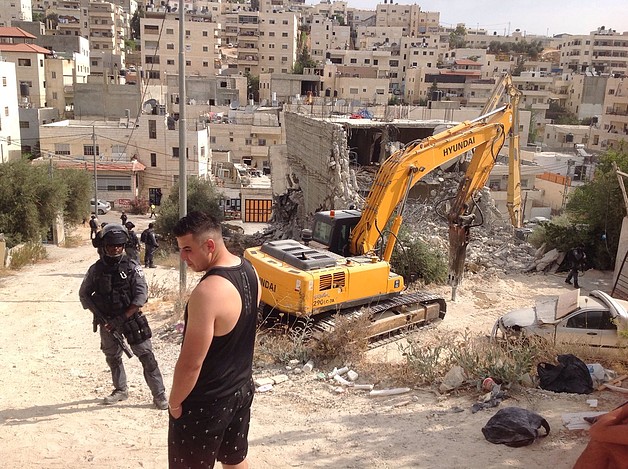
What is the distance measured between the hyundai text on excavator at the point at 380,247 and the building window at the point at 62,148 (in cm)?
3092

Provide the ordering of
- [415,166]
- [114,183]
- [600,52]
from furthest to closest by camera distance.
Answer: [600,52] < [114,183] < [415,166]

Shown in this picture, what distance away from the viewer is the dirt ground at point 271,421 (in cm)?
507

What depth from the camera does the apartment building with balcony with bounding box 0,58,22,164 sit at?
34312mm

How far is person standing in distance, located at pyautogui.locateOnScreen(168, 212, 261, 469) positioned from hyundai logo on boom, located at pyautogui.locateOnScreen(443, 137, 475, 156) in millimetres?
9547

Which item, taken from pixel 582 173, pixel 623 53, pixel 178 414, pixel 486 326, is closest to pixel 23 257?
pixel 486 326

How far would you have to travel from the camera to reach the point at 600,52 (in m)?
83.1

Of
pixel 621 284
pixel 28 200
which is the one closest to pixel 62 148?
pixel 28 200

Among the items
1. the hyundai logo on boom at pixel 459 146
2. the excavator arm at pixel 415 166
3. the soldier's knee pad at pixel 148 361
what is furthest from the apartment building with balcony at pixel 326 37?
the soldier's knee pad at pixel 148 361

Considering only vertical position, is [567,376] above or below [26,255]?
above

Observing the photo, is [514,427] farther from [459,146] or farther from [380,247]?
[459,146]

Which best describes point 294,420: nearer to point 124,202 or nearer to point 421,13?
point 124,202

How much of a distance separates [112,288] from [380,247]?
21.9ft

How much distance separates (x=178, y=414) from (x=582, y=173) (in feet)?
128

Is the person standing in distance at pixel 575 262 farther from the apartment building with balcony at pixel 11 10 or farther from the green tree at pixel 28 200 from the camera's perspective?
the apartment building with balcony at pixel 11 10
